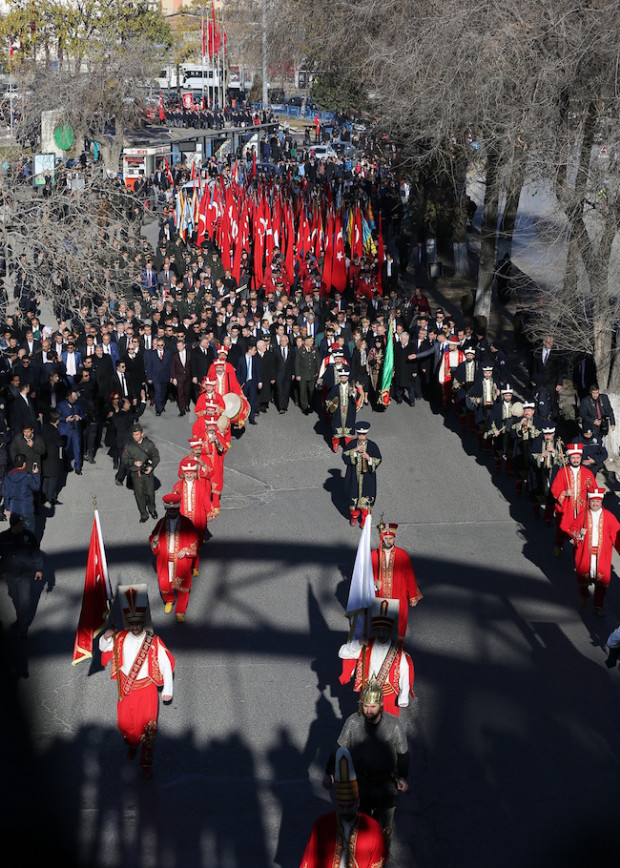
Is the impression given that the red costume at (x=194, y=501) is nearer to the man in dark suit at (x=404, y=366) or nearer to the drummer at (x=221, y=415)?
the drummer at (x=221, y=415)

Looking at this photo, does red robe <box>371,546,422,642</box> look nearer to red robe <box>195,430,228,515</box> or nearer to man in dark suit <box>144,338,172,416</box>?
red robe <box>195,430,228,515</box>

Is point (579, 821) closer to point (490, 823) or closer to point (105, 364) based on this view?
point (490, 823)

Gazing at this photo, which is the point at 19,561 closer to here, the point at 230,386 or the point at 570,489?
the point at 570,489

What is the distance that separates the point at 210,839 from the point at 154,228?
35.2 metres

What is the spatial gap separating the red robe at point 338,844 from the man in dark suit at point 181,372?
12403 mm

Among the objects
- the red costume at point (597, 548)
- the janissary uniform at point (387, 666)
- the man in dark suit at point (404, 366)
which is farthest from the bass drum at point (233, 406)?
the janissary uniform at point (387, 666)

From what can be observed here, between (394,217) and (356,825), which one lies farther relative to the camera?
(394,217)

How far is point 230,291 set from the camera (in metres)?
24.3

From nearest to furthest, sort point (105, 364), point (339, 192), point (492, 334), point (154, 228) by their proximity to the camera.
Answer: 1. point (105, 364)
2. point (492, 334)
3. point (339, 192)
4. point (154, 228)

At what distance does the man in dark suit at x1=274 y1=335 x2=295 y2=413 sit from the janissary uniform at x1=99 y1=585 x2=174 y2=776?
994cm

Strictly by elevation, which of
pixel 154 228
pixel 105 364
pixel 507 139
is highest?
pixel 507 139

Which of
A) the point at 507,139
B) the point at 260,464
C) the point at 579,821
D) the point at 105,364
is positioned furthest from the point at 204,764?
the point at 507,139

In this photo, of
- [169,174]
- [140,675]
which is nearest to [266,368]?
[140,675]

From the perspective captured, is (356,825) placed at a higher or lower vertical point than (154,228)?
higher
